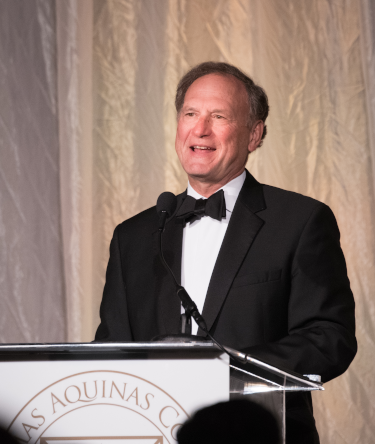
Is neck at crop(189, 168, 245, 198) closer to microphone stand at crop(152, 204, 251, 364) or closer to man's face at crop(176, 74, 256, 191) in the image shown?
man's face at crop(176, 74, 256, 191)

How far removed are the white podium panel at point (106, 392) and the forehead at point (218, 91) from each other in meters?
1.03

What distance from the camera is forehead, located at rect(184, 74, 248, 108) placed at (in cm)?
180

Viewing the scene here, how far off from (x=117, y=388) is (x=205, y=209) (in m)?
0.84

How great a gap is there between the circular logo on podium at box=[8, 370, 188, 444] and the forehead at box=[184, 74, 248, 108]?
1.05 m

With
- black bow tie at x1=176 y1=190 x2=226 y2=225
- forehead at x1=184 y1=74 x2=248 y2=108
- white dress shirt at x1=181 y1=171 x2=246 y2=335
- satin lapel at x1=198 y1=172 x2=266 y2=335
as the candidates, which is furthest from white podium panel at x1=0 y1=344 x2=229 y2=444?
forehead at x1=184 y1=74 x2=248 y2=108

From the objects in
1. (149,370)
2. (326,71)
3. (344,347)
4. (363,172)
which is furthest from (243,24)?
(149,370)

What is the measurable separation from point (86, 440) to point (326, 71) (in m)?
1.95

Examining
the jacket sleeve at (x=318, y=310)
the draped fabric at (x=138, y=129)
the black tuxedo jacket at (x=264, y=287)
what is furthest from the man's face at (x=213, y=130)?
the draped fabric at (x=138, y=129)

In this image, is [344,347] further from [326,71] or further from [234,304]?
[326,71]

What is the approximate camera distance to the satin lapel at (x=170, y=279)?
1.58 m

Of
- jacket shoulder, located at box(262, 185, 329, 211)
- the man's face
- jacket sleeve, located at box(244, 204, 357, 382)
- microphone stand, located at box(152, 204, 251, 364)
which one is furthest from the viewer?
the man's face

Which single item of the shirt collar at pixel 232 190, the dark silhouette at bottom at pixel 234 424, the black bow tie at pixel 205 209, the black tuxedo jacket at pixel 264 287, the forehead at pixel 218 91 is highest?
the forehead at pixel 218 91

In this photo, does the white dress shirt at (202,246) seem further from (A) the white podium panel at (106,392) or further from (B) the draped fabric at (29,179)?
(B) the draped fabric at (29,179)

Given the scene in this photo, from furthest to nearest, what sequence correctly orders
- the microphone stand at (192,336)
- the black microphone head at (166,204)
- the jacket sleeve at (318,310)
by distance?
the black microphone head at (166,204) < the jacket sleeve at (318,310) < the microphone stand at (192,336)
